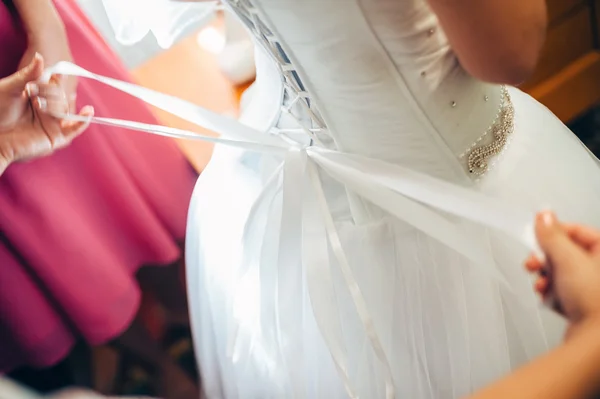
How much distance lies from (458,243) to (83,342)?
1003 millimetres

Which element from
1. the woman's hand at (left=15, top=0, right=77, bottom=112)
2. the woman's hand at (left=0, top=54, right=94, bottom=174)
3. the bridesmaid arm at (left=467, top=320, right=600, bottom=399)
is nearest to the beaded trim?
the bridesmaid arm at (left=467, top=320, right=600, bottom=399)

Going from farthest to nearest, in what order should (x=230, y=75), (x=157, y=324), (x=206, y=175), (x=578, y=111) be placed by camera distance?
(x=157, y=324) → (x=578, y=111) → (x=230, y=75) → (x=206, y=175)

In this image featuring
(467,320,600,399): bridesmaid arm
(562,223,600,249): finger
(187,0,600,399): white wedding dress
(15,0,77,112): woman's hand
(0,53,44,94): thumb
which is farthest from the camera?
(15,0,77,112): woman's hand

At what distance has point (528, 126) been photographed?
56 cm

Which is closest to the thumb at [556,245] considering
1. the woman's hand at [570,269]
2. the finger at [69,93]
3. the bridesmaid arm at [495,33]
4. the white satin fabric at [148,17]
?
the woman's hand at [570,269]

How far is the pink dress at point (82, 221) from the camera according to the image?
2.45 feet

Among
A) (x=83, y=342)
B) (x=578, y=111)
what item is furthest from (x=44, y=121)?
(x=578, y=111)

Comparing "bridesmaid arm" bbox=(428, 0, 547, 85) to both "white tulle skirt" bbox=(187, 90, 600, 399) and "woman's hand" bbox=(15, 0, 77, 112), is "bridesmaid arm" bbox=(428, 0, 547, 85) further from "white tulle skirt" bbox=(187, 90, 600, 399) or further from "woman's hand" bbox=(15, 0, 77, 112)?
"woman's hand" bbox=(15, 0, 77, 112)

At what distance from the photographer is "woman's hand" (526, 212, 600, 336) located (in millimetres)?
289

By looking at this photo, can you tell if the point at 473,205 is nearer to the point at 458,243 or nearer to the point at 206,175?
the point at 458,243

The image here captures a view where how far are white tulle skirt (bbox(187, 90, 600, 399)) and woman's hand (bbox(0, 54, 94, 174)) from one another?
0.22 metres

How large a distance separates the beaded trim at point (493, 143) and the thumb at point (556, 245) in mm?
141

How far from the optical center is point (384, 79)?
0.44m

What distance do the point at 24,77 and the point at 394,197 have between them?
1.35ft
